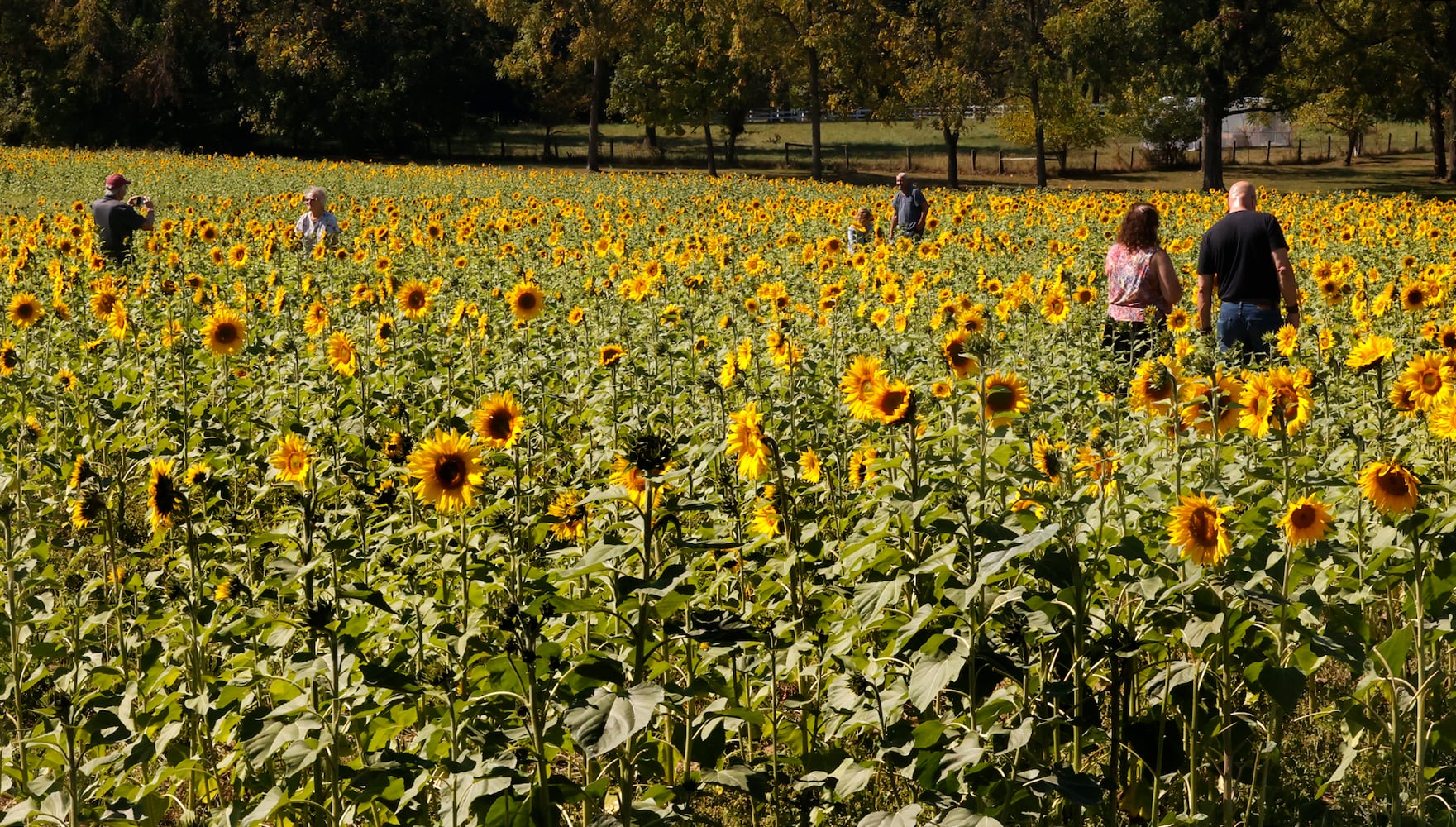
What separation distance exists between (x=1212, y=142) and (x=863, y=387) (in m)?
35.4

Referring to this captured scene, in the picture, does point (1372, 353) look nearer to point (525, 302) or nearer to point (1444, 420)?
point (1444, 420)

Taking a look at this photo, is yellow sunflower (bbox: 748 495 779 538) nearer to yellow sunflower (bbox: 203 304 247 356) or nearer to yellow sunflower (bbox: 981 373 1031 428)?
yellow sunflower (bbox: 981 373 1031 428)

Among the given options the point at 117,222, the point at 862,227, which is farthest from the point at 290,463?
the point at 117,222

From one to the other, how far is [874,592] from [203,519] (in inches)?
113

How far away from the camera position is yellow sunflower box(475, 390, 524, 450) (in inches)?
148

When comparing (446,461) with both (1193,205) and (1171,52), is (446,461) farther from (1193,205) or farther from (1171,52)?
(1171,52)

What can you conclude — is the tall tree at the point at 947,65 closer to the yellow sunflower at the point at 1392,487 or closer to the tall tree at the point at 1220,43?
the tall tree at the point at 1220,43

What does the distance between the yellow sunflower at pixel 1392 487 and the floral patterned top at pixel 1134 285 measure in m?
4.81

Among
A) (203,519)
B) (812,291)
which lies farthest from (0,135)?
(203,519)

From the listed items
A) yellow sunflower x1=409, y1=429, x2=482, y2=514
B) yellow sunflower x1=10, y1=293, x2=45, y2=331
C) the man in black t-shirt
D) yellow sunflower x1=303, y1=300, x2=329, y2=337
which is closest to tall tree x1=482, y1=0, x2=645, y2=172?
the man in black t-shirt

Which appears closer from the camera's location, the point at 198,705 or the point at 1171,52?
the point at 198,705

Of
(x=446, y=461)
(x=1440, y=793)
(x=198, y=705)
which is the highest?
(x=446, y=461)

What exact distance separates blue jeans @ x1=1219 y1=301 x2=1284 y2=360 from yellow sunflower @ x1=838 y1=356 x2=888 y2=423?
15.1 ft

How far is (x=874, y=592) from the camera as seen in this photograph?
3.39 metres
